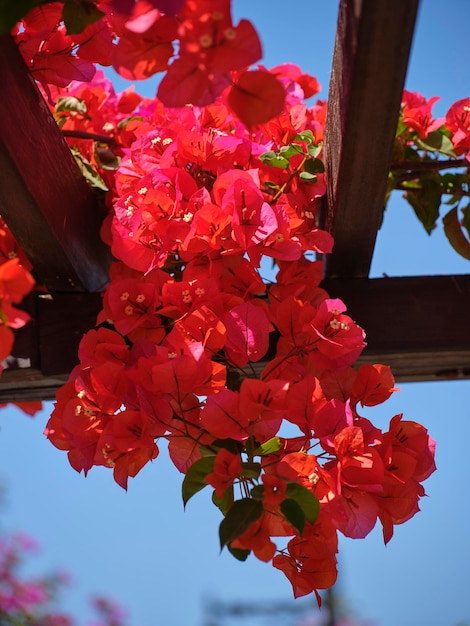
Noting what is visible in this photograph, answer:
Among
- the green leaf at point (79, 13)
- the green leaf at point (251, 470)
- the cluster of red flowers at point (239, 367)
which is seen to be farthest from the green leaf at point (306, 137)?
the green leaf at point (251, 470)

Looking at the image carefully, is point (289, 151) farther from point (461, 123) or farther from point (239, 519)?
point (239, 519)

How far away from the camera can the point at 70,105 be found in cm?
145

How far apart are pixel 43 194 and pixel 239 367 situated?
37 cm

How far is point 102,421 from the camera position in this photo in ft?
3.18

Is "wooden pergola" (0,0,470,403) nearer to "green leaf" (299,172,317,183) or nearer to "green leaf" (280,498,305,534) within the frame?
"green leaf" (299,172,317,183)

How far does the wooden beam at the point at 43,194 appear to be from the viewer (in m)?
0.98

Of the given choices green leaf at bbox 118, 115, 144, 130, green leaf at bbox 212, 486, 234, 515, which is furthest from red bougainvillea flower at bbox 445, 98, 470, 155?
green leaf at bbox 212, 486, 234, 515

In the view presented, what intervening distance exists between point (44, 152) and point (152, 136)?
0.16 m

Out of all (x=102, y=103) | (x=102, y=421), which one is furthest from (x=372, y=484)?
(x=102, y=103)

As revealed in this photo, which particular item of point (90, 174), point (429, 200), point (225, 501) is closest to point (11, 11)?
point (225, 501)

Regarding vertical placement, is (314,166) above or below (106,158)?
below

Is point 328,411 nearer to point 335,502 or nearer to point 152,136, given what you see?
point 335,502

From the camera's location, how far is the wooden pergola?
0.85 m

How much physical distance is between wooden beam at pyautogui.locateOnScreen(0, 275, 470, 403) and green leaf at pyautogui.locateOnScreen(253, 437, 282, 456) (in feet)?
1.27
